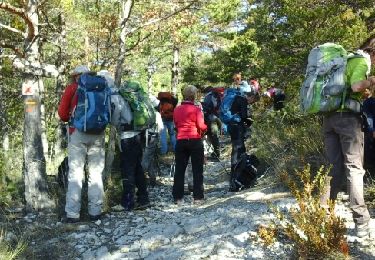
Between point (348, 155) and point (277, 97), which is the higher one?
point (277, 97)

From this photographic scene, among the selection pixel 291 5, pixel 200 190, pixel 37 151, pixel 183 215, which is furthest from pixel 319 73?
pixel 291 5

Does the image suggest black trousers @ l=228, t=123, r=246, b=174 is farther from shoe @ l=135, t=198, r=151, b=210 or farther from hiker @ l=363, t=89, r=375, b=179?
hiker @ l=363, t=89, r=375, b=179

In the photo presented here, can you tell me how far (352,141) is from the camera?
4.45 metres

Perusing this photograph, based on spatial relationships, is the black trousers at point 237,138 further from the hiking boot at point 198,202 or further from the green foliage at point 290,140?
the hiking boot at point 198,202

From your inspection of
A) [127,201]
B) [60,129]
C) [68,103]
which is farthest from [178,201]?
[60,129]

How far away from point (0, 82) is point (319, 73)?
7.93m

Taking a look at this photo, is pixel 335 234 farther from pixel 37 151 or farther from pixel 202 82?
pixel 202 82

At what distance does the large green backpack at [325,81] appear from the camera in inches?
176

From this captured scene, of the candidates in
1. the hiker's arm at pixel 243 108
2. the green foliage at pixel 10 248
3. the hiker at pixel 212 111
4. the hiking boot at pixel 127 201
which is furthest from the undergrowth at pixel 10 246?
the hiker at pixel 212 111

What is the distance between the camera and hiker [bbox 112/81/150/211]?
6.68 m

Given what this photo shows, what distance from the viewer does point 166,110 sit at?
404 inches

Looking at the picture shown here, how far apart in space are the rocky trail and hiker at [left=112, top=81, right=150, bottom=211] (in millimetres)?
253

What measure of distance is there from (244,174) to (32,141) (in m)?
3.53

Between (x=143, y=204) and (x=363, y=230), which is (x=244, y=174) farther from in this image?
(x=363, y=230)
